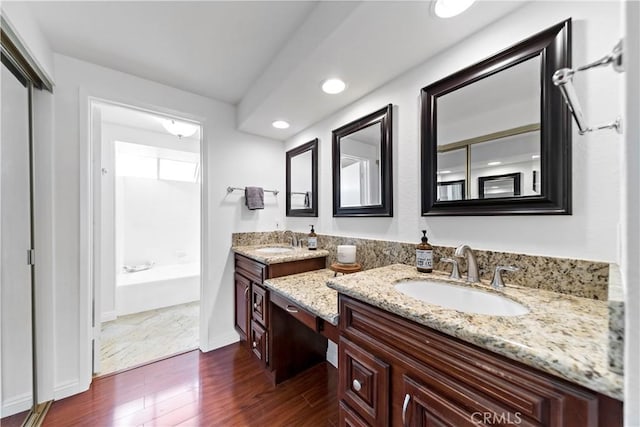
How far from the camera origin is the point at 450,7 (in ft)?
3.31

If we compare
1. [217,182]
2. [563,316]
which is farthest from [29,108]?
[563,316]

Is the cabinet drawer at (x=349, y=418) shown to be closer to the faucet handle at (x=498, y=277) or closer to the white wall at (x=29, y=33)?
the faucet handle at (x=498, y=277)

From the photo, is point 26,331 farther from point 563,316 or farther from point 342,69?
point 563,316

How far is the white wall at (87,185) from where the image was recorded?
5.38ft

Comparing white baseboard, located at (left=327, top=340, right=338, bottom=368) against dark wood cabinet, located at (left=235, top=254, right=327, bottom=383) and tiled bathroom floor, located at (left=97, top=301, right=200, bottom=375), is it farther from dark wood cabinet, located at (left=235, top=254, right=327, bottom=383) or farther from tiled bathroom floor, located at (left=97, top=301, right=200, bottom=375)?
tiled bathroom floor, located at (left=97, top=301, right=200, bottom=375)

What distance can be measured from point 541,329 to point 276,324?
57.0 inches

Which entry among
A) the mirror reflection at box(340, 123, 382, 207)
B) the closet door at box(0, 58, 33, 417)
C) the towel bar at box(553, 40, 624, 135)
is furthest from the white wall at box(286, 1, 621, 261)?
the closet door at box(0, 58, 33, 417)

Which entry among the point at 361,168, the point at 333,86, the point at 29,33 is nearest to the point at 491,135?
the point at 361,168

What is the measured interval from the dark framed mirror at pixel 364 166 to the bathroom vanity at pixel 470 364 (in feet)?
2.36

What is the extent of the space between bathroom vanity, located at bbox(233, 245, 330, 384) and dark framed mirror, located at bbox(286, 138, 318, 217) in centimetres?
52

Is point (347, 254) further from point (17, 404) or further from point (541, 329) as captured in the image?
point (17, 404)

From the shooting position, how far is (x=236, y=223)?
2371 millimetres

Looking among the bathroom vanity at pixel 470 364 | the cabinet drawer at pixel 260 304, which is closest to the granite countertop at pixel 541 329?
the bathroom vanity at pixel 470 364

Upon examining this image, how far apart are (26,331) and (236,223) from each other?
147cm
